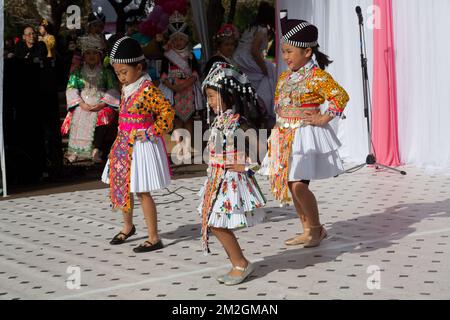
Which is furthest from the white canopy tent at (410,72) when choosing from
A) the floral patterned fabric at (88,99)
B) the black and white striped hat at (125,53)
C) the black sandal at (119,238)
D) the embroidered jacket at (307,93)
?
the black and white striped hat at (125,53)

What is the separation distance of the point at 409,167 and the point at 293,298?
512cm

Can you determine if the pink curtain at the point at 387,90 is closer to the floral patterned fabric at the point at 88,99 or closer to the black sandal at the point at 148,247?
the floral patterned fabric at the point at 88,99

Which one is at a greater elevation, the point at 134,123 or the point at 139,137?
the point at 134,123

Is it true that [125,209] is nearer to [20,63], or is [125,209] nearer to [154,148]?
[154,148]

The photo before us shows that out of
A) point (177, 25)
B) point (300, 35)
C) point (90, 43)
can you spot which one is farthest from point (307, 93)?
point (177, 25)

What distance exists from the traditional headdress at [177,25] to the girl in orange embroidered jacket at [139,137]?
4.82m

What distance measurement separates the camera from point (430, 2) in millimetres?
9297

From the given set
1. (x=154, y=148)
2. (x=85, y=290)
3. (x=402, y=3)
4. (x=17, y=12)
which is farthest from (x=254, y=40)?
(x=17, y=12)

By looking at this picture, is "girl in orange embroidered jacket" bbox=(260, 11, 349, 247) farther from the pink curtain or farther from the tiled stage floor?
the pink curtain

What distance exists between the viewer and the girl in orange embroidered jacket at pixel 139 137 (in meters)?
6.10

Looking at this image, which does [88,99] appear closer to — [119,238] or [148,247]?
[119,238]

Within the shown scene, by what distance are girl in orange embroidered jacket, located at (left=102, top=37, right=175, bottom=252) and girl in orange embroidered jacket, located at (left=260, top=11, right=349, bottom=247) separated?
2.65ft

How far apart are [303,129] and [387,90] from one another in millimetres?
4010

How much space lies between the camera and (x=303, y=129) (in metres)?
5.97
